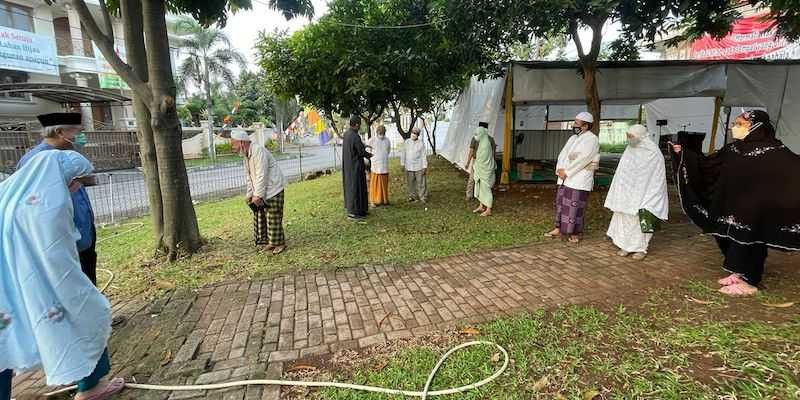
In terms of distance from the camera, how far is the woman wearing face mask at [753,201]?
126 inches

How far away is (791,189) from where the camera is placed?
10.5ft

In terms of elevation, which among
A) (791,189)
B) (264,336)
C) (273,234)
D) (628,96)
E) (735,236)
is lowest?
(264,336)

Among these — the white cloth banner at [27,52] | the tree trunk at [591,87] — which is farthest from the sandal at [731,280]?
the white cloth banner at [27,52]

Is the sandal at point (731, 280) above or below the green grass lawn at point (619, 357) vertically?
above

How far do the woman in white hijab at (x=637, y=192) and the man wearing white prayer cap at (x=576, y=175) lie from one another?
37cm

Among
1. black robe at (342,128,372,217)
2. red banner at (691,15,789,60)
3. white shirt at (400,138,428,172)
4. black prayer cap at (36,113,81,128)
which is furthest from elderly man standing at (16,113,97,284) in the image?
red banner at (691,15,789,60)

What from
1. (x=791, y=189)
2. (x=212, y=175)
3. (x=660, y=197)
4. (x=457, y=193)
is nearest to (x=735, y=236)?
(x=791, y=189)

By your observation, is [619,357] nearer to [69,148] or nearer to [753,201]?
[753,201]

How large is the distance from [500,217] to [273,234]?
3.57m

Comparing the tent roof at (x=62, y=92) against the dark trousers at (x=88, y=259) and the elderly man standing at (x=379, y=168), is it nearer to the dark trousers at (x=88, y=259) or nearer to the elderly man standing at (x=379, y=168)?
the elderly man standing at (x=379, y=168)

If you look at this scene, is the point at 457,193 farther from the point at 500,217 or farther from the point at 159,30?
the point at 159,30

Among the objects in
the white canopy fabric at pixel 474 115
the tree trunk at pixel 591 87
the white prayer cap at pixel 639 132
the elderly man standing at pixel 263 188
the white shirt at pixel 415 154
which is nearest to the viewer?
the white prayer cap at pixel 639 132

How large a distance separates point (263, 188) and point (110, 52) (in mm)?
2115

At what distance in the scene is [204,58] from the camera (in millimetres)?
26297
